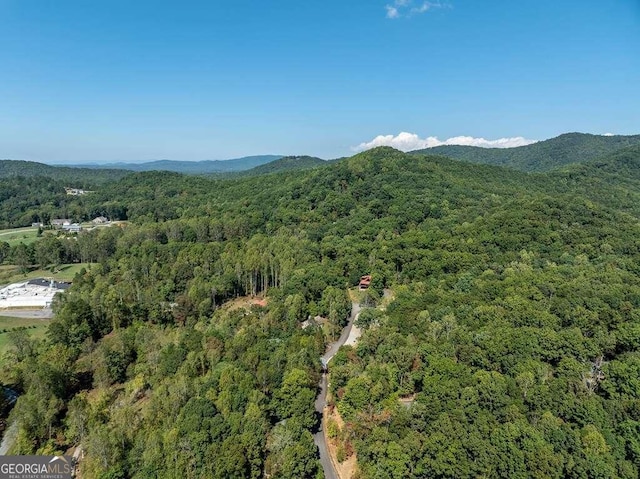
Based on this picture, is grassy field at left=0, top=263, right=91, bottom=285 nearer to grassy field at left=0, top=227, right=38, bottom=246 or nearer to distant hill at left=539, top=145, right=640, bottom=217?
grassy field at left=0, top=227, right=38, bottom=246

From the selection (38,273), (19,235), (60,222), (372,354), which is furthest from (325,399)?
(60,222)

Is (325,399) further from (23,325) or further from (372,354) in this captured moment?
(23,325)

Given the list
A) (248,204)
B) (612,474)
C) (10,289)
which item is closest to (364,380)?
(612,474)

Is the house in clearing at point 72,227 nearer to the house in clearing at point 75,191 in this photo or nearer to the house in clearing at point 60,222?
the house in clearing at point 60,222

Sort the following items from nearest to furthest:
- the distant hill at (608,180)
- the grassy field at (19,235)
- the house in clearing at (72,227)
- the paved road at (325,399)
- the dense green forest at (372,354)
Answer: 1. the dense green forest at (372,354)
2. the paved road at (325,399)
3. the grassy field at (19,235)
4. the distant hill at (608,180)
5. the house in clearing at (72,227)

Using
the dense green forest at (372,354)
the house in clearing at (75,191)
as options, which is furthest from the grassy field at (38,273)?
the house in clearing at (75,191)

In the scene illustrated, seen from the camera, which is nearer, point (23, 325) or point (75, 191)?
point (23, 325)
